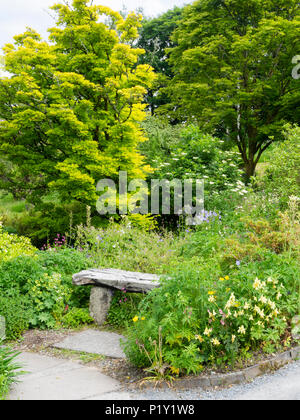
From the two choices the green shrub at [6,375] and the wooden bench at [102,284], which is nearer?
the green shrub at [6,375]

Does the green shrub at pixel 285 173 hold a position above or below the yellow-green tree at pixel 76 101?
below

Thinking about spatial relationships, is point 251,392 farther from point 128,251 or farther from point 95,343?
point 128,251

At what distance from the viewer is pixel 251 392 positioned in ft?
11.0

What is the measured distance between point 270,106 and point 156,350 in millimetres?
12459

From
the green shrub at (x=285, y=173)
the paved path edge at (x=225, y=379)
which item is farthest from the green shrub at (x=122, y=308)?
the green shrub at (x=285, y=173)

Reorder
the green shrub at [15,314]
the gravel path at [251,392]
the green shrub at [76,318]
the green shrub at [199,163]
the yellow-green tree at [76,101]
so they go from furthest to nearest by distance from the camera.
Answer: the green shrub at [199,163] → the yellow-green tree at [76,101] → the green shrub at [76,318] → the green shrub at [15,314] → the gravel path at [251,392]

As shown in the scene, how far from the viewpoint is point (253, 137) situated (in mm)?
14992

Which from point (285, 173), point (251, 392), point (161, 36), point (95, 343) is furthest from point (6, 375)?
point (161, 36)

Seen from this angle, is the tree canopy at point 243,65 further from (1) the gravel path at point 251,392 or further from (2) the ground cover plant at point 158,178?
(1) the gravel path at point 251,392

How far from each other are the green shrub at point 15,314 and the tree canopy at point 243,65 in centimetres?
990

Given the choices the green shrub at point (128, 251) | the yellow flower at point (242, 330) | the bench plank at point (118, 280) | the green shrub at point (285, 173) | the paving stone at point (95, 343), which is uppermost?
the green shrub at point (285, 173)

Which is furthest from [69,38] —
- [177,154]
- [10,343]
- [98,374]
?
[98,374]

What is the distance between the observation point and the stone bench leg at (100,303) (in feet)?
17.7

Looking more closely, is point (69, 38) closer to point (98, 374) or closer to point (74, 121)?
point (74, 121)
